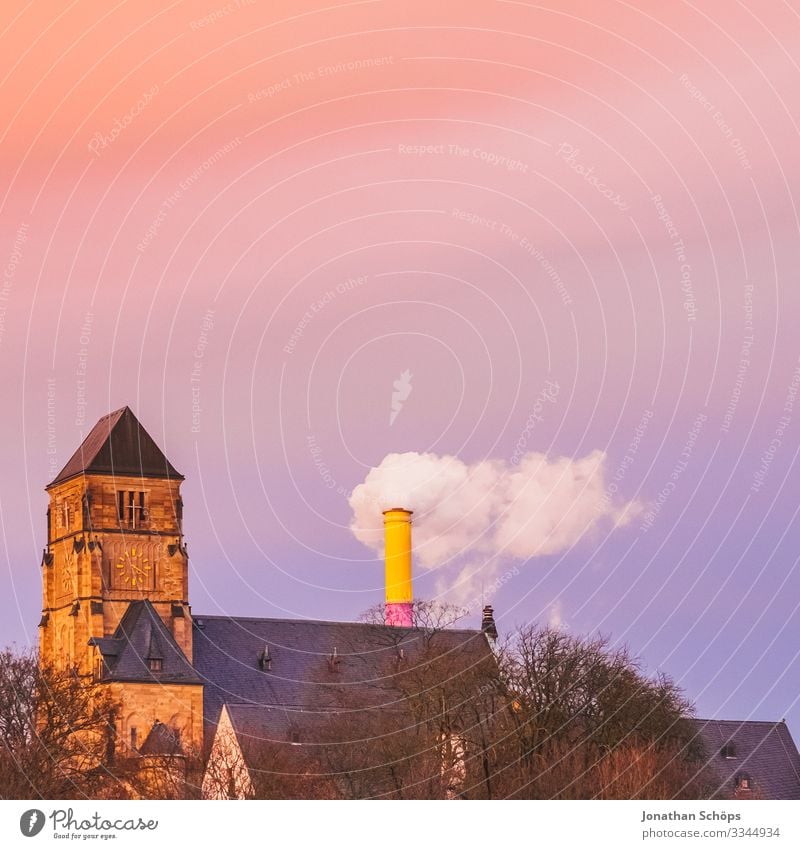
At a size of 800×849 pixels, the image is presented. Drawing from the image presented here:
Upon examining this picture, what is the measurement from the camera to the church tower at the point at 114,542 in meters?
123

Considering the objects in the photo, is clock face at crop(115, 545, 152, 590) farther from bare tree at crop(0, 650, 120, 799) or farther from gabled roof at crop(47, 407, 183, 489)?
bare tree at crop(0, 650, 120, 799)

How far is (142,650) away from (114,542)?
336 inches

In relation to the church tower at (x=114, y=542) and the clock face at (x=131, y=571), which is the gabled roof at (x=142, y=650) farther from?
the clock face at (x=131, y=571)

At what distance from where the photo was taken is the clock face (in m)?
125

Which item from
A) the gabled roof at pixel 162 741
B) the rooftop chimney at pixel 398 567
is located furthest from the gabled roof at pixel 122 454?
the gabled roof at pixel 162 741

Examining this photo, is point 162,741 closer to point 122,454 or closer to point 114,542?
point 114,542

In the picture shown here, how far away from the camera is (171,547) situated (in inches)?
4961

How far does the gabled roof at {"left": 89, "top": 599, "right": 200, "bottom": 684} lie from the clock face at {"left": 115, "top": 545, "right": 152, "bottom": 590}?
196cm

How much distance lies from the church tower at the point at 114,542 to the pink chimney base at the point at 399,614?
1202 centimetres

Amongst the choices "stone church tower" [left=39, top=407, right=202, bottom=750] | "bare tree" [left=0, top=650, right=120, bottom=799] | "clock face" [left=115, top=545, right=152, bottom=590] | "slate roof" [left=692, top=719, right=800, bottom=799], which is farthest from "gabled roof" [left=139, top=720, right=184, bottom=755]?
"slate roof" [left=692, top=719, right=800, bottom=799]
